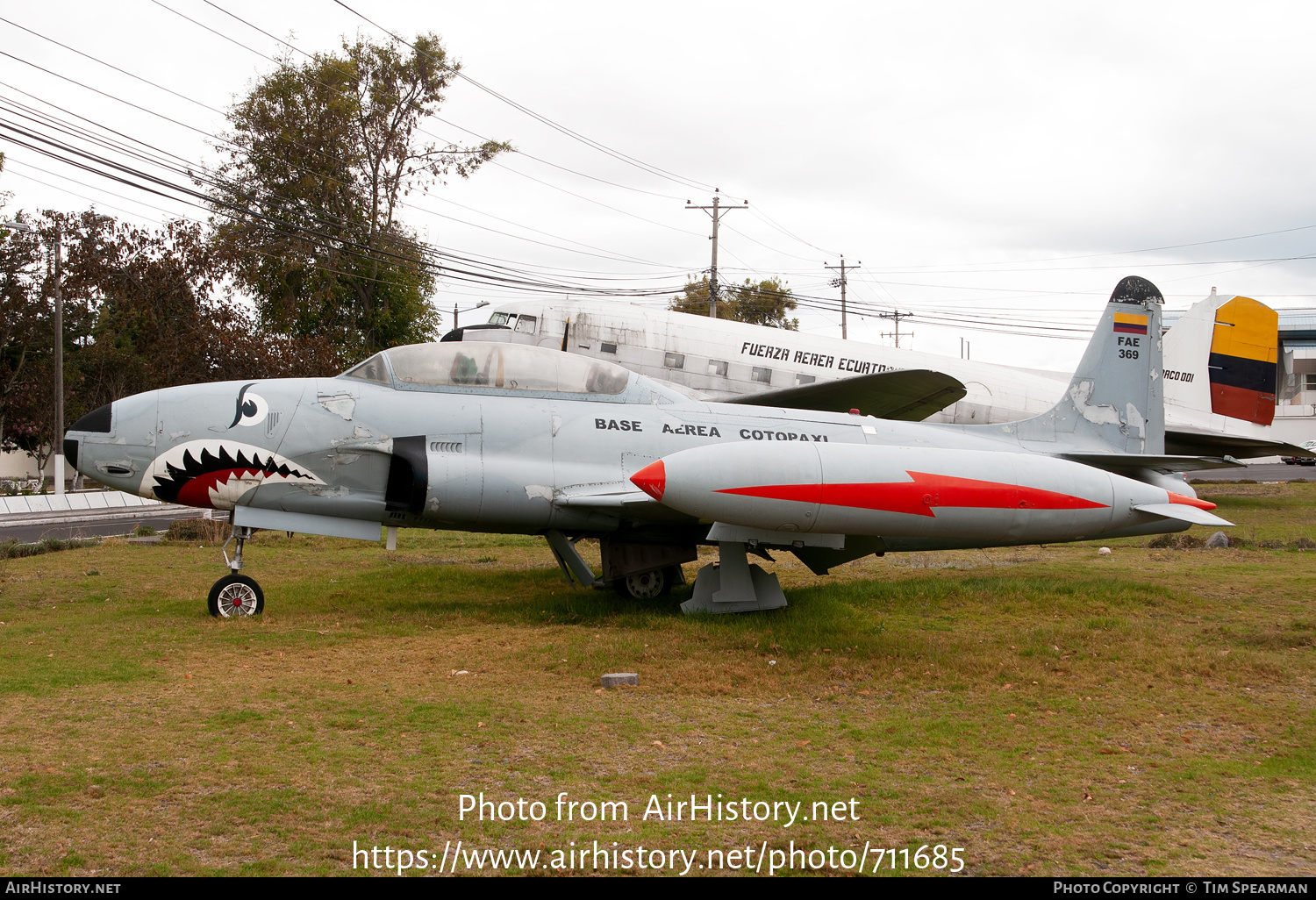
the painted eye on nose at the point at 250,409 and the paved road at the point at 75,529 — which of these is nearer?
the painted eye on nose at the point at 250,409

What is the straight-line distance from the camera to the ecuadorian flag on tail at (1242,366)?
81.3 ft

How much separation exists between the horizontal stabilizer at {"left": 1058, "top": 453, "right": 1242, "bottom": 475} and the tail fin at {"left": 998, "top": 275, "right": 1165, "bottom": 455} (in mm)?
292

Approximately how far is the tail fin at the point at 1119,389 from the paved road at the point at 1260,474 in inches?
1175

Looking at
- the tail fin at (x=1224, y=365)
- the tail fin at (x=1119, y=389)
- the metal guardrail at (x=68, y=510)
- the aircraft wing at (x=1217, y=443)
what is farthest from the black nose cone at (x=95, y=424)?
the tail fin at (x=1224, y=365)

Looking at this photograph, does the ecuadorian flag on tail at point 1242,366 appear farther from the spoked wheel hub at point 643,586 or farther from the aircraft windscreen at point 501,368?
the aircraft windscreen at point 501,368

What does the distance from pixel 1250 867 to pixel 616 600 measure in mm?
7939

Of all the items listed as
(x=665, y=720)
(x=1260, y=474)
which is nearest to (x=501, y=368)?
(x=665, y=720)

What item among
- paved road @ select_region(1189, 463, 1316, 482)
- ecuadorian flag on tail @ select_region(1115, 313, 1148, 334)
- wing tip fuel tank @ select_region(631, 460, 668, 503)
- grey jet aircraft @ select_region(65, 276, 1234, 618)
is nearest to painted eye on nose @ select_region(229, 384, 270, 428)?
grey jet aircraft @ select_region(65, 276, 1234, 618)

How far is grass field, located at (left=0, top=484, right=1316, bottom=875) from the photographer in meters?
4.28

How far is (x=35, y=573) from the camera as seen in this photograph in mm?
12969

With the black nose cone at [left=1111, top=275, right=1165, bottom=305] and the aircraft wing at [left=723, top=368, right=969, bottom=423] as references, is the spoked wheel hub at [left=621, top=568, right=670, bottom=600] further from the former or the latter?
the black nose cone at [left=1111, top=275, right=1165, bottom=305]

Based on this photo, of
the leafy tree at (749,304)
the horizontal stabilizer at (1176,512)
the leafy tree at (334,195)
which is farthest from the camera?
the leafy tree at (749,304)

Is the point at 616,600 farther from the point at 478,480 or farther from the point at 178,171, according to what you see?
the point at 178,171
